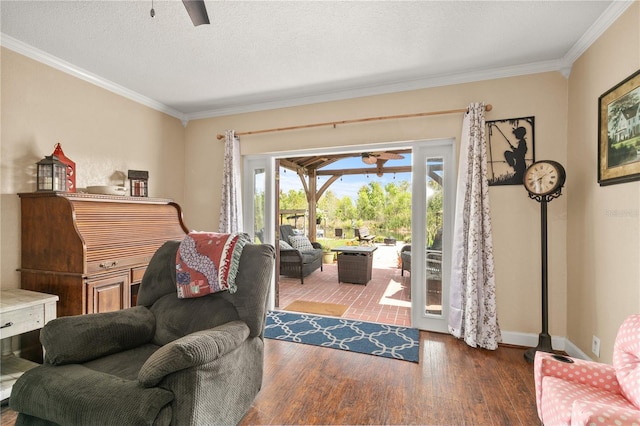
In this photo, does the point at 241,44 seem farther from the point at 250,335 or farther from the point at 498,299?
the point at 498,299

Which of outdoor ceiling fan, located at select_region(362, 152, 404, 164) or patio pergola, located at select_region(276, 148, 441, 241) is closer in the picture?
outdoor ceiling fan, located at select_region(362, 152, 404, 164)

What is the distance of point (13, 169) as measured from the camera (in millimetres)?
2443

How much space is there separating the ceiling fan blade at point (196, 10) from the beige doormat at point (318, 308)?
3.30m

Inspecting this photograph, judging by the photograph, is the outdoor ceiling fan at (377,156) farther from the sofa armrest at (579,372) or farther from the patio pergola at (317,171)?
the sofa armrest at (579,372)

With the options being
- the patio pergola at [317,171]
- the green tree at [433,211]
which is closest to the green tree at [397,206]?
the patio pergola at [317,171]

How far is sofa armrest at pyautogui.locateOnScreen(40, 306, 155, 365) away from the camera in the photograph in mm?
1453

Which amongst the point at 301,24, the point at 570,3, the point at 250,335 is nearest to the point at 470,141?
the point at 570,3

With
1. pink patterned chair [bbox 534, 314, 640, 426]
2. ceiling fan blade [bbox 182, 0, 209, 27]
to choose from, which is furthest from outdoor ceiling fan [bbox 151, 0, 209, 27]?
pink patterned chair [bbox 534, 314, 640, 426]

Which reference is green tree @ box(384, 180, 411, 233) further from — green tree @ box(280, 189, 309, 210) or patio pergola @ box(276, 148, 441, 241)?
green tree @ box(280, 189, 309, 210)

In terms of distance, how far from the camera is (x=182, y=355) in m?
1.24

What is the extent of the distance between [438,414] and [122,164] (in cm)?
388

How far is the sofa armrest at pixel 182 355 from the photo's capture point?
48.2 inches

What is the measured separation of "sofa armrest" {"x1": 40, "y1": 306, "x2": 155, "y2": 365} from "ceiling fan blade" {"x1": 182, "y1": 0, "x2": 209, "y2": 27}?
5.39 ft

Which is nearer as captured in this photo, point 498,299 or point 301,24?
point 301,24
